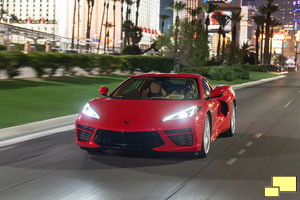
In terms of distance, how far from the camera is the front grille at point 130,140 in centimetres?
697

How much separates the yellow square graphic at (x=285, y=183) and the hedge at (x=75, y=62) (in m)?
13.2

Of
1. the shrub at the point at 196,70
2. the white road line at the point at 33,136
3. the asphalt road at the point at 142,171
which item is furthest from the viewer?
the shrub at the point at 196,70

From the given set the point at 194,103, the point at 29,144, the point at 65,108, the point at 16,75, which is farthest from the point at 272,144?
the point at 16,75

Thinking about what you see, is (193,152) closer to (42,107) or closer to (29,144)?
(29,144)

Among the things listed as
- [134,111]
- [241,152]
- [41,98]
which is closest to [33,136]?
[134,111]

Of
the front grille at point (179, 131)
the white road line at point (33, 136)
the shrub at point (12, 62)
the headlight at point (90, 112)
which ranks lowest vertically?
the white road line at point (33, 136)

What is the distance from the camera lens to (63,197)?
17.9 feet

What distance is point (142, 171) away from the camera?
685 centimetres

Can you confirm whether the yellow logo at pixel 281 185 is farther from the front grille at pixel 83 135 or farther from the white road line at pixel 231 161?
the front grille at pixel 83 135

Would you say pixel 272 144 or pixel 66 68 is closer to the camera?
pixel 272 144

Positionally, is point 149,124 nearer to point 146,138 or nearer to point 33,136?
point 146,138

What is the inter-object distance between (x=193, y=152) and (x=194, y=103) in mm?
781

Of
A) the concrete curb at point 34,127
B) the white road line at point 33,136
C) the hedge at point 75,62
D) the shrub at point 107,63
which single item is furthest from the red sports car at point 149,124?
the shrub at point 107,63

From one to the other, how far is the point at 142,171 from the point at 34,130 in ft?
14.7
